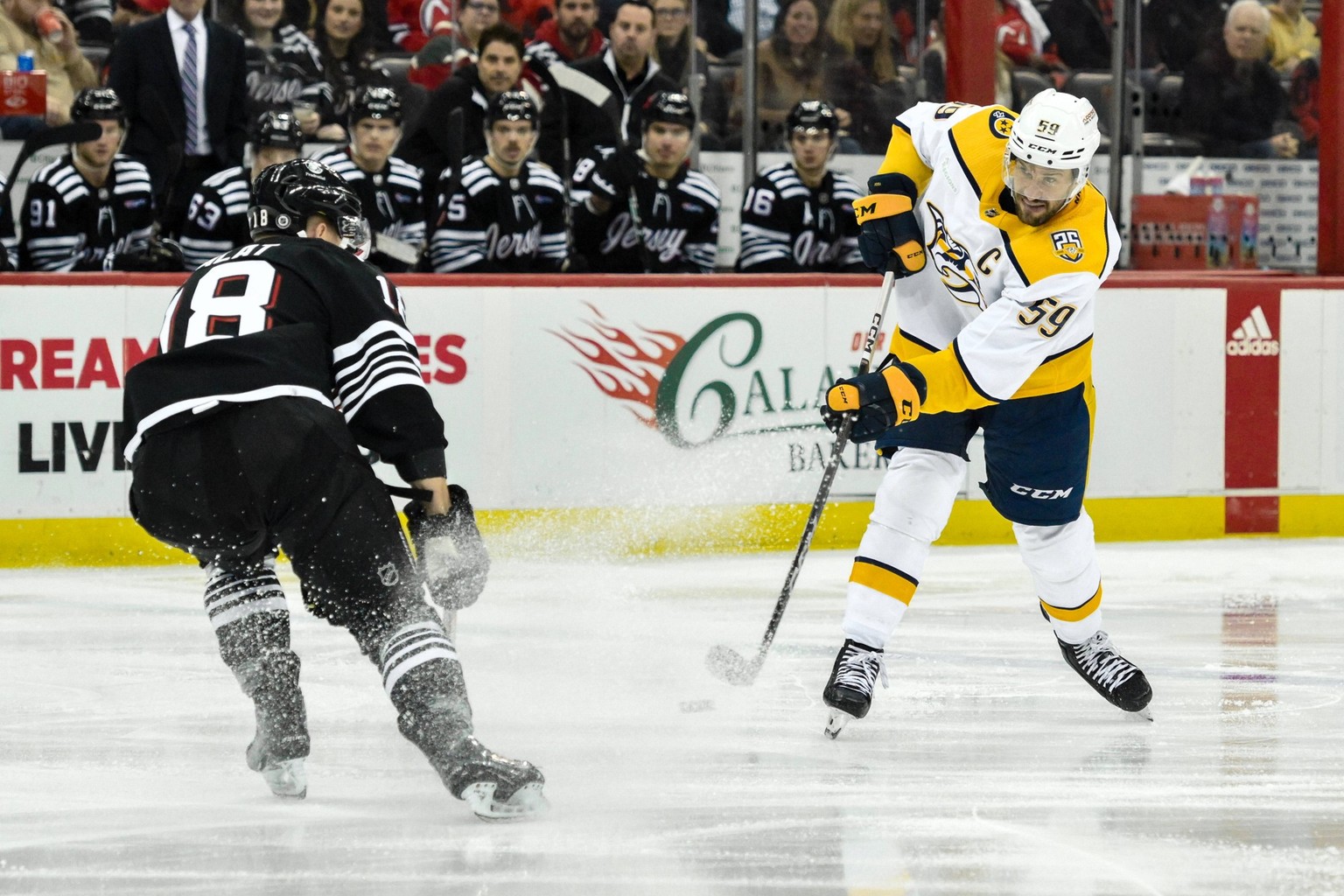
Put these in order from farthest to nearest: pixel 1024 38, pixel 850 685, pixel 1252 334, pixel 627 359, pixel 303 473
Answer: pixel 1024 38 < pixel 1252 334 < pixel 627 359 < pixel 850 685 < pixel 303 473

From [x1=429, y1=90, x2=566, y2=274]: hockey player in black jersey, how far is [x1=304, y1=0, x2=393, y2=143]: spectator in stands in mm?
784

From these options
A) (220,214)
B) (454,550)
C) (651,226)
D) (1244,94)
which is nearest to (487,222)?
(651,226)

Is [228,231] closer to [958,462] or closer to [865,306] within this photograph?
[865,306]

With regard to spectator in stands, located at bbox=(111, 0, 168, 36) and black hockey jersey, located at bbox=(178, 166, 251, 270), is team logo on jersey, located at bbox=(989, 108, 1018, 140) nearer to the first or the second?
black hockey jersey, located at bbox=(178, 166, 251, 270)

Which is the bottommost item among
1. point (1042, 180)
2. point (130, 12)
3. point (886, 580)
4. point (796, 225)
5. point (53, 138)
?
point (886, 580)

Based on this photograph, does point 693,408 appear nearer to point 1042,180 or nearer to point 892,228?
point 892,228

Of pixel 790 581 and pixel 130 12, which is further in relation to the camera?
pixel 130 12

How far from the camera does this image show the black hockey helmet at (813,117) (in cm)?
654

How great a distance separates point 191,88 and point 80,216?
2.08ft

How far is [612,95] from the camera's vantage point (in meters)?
6.74

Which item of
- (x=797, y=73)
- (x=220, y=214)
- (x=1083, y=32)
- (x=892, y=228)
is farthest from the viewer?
(x=1083, y=32)

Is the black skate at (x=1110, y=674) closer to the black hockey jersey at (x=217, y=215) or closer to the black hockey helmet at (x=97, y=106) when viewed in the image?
the black hockey jersey at (x=217, y=215)

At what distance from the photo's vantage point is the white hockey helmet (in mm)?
3352

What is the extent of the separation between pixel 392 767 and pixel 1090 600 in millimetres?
1553
